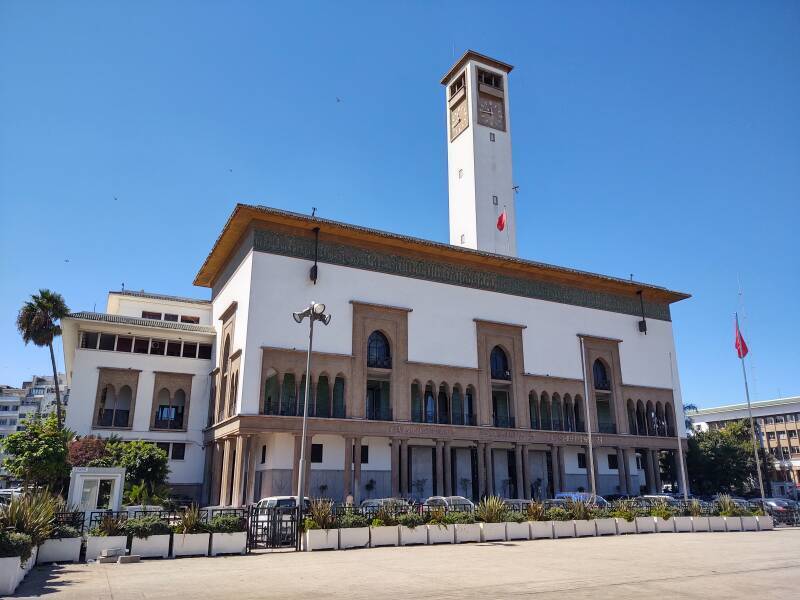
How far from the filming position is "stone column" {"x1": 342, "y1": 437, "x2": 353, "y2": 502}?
29261mm

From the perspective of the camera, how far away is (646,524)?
2230 cm

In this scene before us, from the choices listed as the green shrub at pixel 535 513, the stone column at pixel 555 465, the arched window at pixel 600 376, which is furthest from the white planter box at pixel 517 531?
the arched window at pixel 600 376

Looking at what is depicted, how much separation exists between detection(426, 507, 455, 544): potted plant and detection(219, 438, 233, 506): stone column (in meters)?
14.3

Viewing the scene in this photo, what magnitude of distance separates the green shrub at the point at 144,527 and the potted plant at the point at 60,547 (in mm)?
1035

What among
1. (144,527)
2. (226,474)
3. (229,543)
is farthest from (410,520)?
→ (226,474)

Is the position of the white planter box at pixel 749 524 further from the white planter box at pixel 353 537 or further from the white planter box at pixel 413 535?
the white planter box at pixel 353 537

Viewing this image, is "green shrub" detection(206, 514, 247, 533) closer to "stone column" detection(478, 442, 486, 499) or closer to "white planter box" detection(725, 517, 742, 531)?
"white planter box" detection(725, 517, 742, 531)

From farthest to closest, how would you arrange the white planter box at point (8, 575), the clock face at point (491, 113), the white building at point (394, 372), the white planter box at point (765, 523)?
the clock face at point (491, 113) → the white building at point (394, 372) → the white planter box at point (765, 523) → the white planter box at point (8, 575)

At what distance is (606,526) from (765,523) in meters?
7.98

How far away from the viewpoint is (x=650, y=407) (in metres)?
40.7

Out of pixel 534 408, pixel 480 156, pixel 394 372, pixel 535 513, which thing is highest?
pixel 480 156

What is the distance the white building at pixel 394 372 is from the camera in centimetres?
2977

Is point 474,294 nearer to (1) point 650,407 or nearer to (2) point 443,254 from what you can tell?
(2) point 443,254

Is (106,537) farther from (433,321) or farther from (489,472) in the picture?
(489,472)
